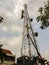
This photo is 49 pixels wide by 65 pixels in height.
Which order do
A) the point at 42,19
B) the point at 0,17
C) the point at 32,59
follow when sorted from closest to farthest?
the point at 0,17 → the point at 42,19 → the point at 32,59

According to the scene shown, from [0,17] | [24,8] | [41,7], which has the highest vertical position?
[24,8]

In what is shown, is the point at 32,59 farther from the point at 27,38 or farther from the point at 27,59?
the point at 27,38

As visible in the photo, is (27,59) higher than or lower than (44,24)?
higher

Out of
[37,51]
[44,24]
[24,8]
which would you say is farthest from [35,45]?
[44,24]

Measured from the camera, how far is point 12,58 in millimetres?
96188

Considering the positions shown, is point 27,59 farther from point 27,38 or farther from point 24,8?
point 24,8

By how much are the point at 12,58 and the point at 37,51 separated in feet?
68.9

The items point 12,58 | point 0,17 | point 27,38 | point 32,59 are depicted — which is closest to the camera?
point 0,17

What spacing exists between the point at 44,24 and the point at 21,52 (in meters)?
47.8

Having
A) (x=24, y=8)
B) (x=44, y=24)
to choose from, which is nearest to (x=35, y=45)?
(x=24, y=8)

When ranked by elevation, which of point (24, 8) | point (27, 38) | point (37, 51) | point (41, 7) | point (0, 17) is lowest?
point (0, 17)

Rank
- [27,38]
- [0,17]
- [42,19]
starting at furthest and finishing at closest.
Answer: [27,38] → [42,19] → [0,17]

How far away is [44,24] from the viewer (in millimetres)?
33625

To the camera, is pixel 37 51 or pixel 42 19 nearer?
pixel 42 19
